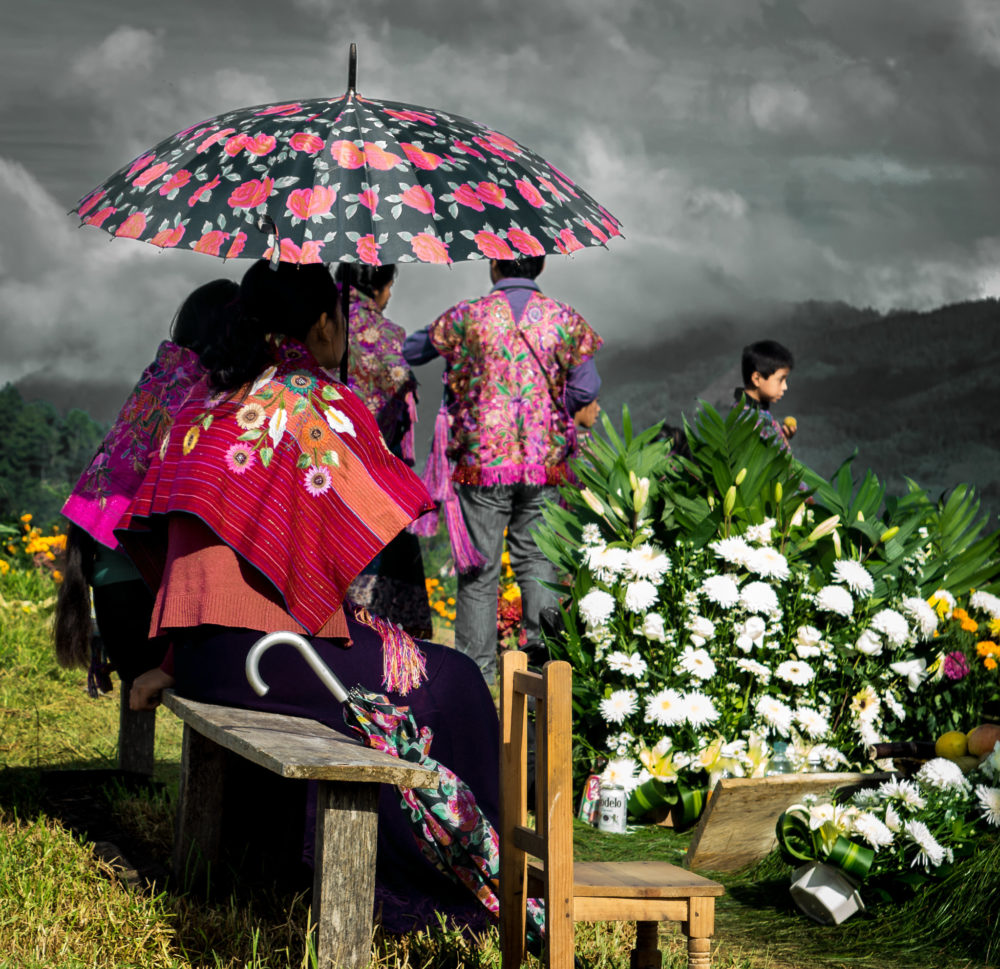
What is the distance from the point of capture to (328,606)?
2773 millimetres

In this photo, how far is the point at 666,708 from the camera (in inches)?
145

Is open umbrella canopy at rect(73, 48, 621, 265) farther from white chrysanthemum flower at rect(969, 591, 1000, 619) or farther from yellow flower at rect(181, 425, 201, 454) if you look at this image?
white chrysanthemum flower at rect(969, 591, 1000, 619)

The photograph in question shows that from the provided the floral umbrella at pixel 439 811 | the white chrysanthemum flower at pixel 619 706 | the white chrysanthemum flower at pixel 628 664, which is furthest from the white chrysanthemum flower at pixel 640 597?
the floral umbrella at pixel 439 811

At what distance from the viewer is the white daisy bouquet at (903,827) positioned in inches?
118

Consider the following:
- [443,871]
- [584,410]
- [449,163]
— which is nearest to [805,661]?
[443,871]

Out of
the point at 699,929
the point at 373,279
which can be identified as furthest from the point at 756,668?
the point at 373,279

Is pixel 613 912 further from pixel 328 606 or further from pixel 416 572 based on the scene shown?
pixel 416 572

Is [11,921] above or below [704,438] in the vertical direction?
below

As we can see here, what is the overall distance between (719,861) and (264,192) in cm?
217

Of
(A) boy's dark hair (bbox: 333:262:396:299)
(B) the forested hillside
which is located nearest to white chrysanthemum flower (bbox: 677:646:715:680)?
(A) boy's dark hair (bbox: 333:262:396:299)

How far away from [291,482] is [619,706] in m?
1.48

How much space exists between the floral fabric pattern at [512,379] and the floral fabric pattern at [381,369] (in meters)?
0.48

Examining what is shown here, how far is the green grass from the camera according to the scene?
256 cm

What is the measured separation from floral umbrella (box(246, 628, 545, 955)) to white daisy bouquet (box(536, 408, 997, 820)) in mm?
1186
